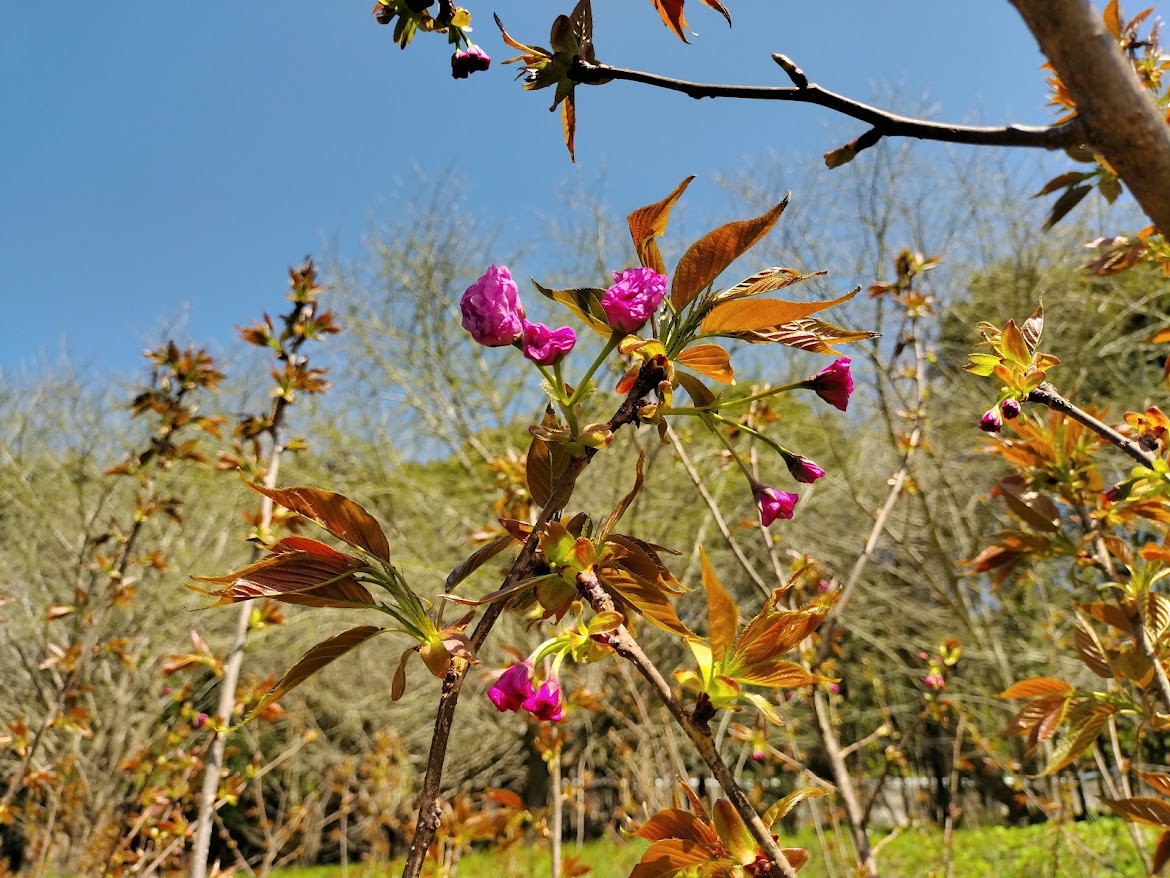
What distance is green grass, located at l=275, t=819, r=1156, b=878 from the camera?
397cm

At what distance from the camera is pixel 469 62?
25.2 inches

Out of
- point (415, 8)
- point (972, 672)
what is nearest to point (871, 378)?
point (972, 672)

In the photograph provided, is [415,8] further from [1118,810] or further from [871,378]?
[871,378]

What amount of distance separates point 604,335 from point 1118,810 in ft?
2.99

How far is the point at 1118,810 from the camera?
0.91m

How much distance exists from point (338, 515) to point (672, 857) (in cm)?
31

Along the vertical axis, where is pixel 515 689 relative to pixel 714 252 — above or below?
below

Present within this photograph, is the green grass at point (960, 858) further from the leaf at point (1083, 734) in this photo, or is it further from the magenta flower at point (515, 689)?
the magenta flower at point (515, 689)

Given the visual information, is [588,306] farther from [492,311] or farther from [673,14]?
[673,14]

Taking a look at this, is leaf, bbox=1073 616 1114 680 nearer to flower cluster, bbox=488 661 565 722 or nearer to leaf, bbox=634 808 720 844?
leaf, bbox=634 808 720 844

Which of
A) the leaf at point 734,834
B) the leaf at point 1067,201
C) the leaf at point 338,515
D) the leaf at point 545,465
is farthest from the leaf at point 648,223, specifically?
A: the leaf at point 1067,201

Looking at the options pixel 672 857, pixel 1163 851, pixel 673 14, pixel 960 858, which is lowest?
pixel 960 858

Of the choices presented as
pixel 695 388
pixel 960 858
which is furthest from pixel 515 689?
pixel 960 858

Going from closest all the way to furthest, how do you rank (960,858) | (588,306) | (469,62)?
1. (588,306)
2. (469,62)
3. (960,858)
